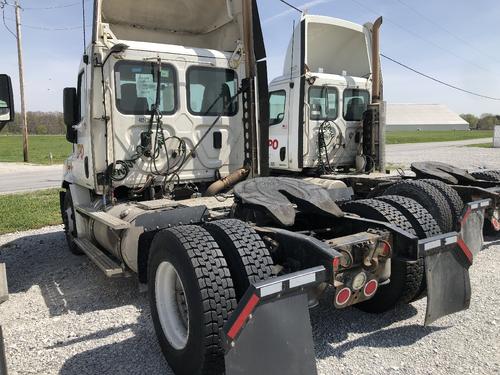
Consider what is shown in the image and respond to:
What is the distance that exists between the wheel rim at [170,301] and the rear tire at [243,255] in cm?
54

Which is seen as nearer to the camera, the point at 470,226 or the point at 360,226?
the point at 360,226

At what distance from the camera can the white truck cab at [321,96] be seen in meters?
8.61

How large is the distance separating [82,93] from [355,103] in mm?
5601

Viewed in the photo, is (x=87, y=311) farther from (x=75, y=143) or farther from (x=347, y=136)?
(x=347, y=136)

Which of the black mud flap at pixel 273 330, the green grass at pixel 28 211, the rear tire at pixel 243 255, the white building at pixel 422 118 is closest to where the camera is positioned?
the black mud flap at pixel 273 330

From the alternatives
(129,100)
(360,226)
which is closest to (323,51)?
(129,100)

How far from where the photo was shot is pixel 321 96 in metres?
8.80

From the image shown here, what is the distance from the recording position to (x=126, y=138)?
17.2ft

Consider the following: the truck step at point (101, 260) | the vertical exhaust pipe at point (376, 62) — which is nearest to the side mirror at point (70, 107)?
the truck step at point (101, 260)

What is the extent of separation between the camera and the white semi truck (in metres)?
2.79

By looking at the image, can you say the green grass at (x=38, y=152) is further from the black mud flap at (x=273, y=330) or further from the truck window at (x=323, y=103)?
the black mud flap at (x=273, y=330)

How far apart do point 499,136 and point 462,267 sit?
34699 millimetres

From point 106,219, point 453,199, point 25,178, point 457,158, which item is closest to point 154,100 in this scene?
point 106,219

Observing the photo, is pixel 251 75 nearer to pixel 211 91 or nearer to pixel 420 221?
pixel 211 91
